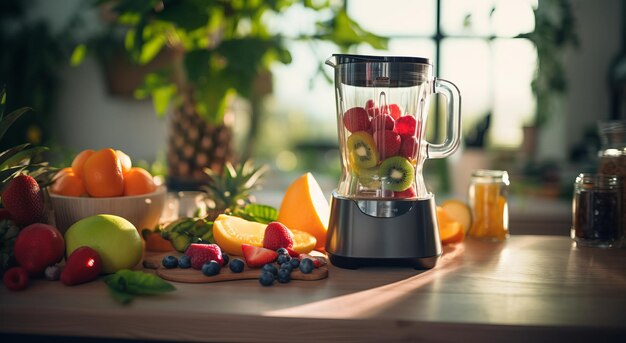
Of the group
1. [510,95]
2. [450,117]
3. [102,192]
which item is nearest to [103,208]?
[102,192]

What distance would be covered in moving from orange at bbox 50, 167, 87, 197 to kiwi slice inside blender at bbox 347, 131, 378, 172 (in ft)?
1.53

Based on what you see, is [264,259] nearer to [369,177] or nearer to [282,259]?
[282,259]

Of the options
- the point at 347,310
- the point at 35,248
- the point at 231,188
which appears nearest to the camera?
the point at 347,310

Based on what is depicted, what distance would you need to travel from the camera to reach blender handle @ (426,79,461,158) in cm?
94

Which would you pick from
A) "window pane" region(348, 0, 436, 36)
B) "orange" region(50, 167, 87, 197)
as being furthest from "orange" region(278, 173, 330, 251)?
"window pane" region(348, 0, 436, 36)

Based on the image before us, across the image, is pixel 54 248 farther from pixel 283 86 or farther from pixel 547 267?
pixel 283 86

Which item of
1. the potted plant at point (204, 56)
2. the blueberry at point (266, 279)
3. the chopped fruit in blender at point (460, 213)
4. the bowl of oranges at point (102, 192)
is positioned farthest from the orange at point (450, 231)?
the potted plant at point (204, 56)

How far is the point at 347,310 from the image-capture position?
0.69 metres

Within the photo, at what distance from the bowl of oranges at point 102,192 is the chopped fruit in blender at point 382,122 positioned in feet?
1.33

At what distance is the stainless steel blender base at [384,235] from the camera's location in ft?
2.84

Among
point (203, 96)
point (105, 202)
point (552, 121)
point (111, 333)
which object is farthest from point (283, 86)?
point (111, 333)

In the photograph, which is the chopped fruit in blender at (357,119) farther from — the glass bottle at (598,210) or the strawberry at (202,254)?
the glass bottle at (598,210)

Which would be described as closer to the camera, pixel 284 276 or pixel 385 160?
pixel 284 276

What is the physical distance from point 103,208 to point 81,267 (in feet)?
0.64
